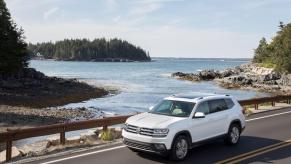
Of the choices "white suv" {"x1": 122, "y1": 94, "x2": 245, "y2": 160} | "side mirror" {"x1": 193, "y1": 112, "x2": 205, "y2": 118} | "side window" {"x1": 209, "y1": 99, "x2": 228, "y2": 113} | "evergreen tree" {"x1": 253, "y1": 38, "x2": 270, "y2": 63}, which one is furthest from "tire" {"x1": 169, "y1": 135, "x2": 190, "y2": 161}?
"evergreen tree" {"x1": 253, "y1": 38, "x2": 270, "y2": 63}

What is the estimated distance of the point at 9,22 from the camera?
170 ft

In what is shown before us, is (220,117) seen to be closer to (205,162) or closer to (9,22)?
(205,162)

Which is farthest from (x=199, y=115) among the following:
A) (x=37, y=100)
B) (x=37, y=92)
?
(x=37, y=92)

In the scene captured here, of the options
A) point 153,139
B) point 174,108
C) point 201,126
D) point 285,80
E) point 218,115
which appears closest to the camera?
point 153,139

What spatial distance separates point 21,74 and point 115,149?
174 feet

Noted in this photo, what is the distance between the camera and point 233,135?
15406mm

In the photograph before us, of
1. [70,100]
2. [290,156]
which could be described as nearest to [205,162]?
[290,156]

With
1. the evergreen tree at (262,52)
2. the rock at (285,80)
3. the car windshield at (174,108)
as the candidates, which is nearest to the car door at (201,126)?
the car windshield at (174,108)

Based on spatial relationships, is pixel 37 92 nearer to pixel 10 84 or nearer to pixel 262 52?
pixel 10 84

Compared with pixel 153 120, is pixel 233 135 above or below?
below

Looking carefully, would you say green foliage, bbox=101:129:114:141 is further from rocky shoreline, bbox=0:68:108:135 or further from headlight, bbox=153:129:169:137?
rocky shoreline, bbox=0:68:108:135

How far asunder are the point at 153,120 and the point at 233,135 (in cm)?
372

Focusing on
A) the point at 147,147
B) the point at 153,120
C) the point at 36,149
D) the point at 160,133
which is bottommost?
the point at 36,149

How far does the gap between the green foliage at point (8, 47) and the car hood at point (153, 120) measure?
37242 millimetres
